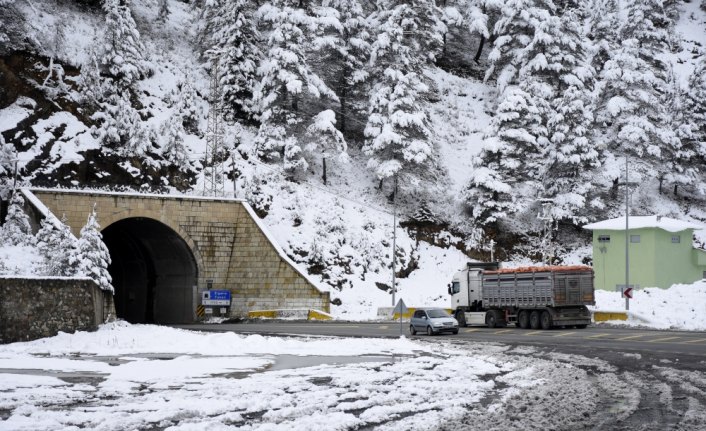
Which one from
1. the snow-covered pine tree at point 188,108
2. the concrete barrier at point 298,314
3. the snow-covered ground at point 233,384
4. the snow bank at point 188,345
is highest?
the snow-covered pine tree at point 188,108

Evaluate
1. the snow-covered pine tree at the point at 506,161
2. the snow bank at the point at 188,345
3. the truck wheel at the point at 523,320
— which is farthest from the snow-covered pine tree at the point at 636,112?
the snow bank at the point at 188,345

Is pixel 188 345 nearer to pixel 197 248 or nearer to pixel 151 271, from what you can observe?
pixel 197 248

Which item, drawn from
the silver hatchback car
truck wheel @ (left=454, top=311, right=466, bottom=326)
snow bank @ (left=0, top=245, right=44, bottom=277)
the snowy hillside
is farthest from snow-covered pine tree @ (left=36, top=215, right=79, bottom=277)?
truck wheel @ (left=454, top=311, right=466, bottom=326)

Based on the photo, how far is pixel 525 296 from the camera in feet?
120

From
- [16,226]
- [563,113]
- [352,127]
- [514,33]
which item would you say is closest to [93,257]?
[16,226]

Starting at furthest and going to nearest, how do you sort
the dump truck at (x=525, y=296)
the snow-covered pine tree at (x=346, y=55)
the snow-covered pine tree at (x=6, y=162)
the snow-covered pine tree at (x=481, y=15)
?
the snow-covered pine tree at (x=481, y=15) → the snow-covered pine tree at (x=346, y=55) → the snow-covered pine tree at (x=6, y=162) → the dump truck at (x=525, y=296)

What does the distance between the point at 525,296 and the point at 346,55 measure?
34.0 m

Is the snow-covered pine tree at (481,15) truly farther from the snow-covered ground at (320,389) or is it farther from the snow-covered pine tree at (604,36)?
the snow-covered ground at (320,389)

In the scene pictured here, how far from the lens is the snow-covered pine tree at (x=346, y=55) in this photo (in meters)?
63.5

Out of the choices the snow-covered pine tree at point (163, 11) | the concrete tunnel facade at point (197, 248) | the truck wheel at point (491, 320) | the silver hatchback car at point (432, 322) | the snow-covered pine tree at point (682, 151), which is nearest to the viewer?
the silver hatchback car at point (432, 322)

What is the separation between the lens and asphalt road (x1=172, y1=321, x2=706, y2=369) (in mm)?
23188

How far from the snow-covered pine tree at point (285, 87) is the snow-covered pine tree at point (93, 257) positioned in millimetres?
24705

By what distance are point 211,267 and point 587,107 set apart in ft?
114

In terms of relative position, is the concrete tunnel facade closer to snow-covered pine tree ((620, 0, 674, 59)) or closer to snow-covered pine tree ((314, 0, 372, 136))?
snow-covered pine tree ((314, 0, 372, 136))
